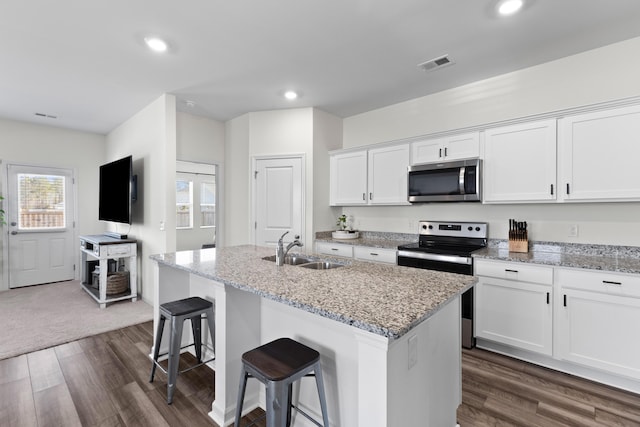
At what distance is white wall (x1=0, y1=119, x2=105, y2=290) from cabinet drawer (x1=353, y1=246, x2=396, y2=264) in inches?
199

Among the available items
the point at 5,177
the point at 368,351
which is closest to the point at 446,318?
the point at 368,351

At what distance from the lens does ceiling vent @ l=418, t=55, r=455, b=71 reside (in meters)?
2.86

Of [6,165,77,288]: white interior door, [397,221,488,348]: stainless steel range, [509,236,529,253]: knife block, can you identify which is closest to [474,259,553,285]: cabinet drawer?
[397,221,488,348]: stainless steel range

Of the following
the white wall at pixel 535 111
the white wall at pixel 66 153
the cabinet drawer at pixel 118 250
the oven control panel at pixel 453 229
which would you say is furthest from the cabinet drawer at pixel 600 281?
the white wall at pixel 66 153

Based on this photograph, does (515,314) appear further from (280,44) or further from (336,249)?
(280,44)

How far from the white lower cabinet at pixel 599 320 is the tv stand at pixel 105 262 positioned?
500cm

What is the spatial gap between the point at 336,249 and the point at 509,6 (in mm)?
2877

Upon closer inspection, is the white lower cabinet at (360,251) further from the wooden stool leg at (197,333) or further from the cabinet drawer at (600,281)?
the wooden stool leg at (197,333)

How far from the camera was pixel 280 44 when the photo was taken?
2.63m

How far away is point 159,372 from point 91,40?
2.79 metres

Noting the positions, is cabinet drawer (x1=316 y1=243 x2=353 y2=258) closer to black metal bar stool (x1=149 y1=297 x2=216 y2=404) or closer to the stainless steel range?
the stainless steel range

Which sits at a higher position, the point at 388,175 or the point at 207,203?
the point at 388,175

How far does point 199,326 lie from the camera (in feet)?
7.95

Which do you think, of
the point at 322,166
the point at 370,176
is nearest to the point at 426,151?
the point at 370,176
